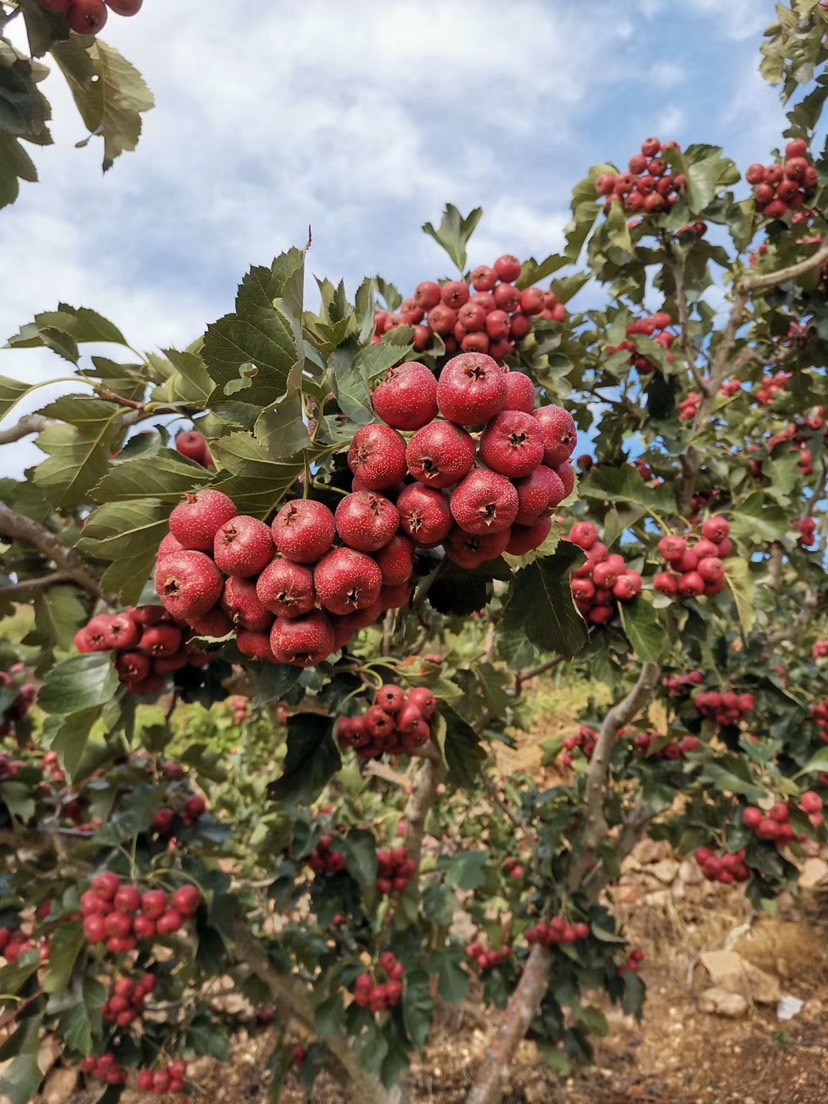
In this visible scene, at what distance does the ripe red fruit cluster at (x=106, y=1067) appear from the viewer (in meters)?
3.00

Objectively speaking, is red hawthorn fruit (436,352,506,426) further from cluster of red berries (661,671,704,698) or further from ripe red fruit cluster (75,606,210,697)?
cluster of red berries (661,671,704,698)

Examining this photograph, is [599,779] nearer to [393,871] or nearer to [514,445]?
[393,871]

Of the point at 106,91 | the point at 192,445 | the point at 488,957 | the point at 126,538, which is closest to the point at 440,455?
the point at 126,538

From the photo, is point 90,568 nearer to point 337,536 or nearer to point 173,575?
point 173,575

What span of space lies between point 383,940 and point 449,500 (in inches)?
123

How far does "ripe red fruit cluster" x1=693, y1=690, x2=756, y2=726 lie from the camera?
3312mm

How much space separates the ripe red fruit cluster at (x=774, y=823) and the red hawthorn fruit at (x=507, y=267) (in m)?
2.41

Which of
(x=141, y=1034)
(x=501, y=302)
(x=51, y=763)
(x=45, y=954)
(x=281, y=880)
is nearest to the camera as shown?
(x=501, y=302)

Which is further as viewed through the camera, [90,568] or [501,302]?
[501,302]

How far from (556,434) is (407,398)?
0.22 meters

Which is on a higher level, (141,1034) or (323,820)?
(323,820)

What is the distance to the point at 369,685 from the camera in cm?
205

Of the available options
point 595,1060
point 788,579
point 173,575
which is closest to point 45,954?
point 173,575

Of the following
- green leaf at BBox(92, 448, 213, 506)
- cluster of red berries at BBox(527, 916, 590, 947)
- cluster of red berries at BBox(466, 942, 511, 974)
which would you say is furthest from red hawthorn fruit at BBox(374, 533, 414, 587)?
cluster of red berries at BBox(466, 942, 511, 974)
